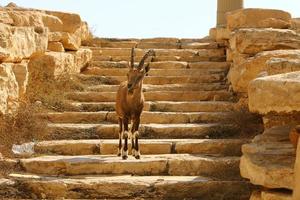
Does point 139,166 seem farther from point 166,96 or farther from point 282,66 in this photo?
point 166,96

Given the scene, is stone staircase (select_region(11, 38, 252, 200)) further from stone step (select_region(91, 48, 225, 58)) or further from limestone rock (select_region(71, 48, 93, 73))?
limestone rock (select_region(71, 48, 93, 73))

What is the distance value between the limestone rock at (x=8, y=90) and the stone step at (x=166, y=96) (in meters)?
1.97

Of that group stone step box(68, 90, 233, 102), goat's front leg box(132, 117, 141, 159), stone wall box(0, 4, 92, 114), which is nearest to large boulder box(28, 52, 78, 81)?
stone wall box(0, 4, 92, 114)

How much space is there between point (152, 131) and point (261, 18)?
3.95 meters

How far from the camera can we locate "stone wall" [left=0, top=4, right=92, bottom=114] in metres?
8.76

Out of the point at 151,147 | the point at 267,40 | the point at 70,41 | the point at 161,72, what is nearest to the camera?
the point at 151,147

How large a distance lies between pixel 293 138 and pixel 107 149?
400cm

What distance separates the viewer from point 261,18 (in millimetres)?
11555

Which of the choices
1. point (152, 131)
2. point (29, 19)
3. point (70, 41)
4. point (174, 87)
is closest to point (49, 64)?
point (29, 19)

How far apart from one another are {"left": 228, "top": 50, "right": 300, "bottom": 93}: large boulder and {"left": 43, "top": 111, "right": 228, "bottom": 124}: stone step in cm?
60

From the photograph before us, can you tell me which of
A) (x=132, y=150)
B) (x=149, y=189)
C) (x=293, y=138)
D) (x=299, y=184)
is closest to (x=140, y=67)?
(x=132, y=150)

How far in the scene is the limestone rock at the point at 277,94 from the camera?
522 cm

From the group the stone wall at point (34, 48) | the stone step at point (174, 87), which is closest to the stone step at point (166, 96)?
the stone step at point (174, 87)

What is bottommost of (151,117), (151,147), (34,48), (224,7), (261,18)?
(151,147)
